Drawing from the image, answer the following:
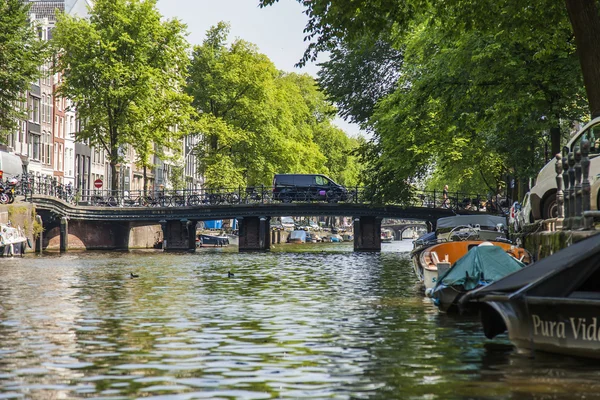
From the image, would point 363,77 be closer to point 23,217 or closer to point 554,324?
point 23,217

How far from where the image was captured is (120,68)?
2645 inches

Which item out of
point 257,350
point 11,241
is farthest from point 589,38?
point 11,241

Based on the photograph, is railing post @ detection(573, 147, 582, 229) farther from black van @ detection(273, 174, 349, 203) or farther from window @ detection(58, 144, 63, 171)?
window @ detection(58, 144, 63, 171)

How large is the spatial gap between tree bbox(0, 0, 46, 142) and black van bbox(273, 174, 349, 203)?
23.3 metres

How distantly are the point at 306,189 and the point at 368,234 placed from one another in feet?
16.1

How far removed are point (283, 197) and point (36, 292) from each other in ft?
149

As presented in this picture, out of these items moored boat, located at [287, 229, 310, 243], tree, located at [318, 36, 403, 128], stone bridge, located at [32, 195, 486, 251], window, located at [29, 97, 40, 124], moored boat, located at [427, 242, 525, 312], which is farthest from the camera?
moored boat, located at [287, 229, 310, 243]

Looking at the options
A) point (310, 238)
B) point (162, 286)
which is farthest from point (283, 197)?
point (310, 238)

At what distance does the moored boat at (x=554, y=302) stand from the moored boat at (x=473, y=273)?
233 inches

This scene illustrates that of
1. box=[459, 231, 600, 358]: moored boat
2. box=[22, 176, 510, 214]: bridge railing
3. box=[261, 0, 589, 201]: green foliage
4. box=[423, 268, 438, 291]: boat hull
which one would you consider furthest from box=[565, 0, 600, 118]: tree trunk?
box=[22, 176, 510, 214]: bridge railing

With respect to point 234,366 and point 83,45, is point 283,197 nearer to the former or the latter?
point 83,45

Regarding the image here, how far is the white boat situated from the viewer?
167 feet

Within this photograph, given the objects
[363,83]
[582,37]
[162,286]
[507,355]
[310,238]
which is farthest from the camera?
[310,238]

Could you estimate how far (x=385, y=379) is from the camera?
12195 millimetres
